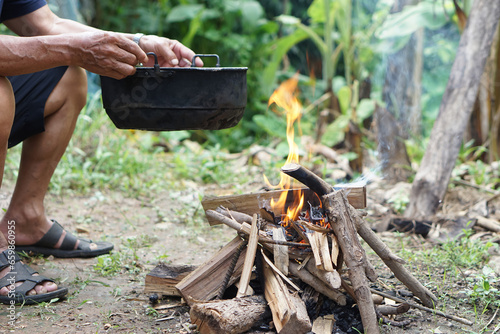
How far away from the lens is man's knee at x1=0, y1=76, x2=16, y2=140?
1.99 m

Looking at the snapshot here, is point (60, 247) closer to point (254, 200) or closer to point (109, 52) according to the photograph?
point (254, 200)

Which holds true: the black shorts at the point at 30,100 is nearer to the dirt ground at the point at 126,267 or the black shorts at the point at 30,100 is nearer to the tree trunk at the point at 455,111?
the dirt ground at the point at 126,267

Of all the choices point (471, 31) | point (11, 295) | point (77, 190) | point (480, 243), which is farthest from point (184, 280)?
point (471, 31)

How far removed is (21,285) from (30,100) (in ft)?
2.99

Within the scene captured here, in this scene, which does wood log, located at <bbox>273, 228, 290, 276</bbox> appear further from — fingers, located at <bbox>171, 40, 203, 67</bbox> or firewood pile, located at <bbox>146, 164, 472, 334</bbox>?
fingers, located at <bbox>171, 40, 203, 67</bbox>

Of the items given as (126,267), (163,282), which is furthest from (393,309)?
(126,267)

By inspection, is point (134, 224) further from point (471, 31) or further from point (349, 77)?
point (349, 77)

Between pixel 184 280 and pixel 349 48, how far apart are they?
14.6 ft

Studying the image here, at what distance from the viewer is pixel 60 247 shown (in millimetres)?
2611

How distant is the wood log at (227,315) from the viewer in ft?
5.45

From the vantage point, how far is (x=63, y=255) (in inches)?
103

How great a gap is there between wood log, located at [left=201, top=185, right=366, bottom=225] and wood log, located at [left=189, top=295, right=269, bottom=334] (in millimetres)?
437

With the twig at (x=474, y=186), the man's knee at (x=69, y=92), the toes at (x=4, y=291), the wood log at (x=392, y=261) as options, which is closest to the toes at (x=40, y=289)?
the toes at (x=4, y=291)

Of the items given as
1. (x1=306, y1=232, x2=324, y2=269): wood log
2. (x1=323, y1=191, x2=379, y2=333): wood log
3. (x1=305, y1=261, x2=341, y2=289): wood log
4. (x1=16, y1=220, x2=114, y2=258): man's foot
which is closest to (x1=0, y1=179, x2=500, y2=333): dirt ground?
(x1=16, y1=220, x2=114, y2=258): man's foot
